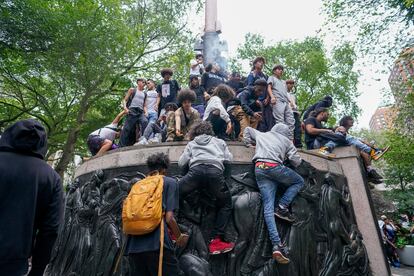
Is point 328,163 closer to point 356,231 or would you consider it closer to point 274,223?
point 356,231

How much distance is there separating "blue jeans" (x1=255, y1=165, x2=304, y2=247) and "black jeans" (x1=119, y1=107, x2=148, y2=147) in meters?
3.74

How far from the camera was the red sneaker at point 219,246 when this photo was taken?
488 centimetres

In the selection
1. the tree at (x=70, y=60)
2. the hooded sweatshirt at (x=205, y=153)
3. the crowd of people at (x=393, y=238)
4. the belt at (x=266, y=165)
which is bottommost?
the crowd of people at (x=393, y=238)

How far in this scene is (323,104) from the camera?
8.45 metres

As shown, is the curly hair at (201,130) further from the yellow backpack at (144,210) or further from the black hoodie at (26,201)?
the black hoodie at (26,201)

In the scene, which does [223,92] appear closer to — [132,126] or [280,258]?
[132,126]

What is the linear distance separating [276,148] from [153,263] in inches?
109

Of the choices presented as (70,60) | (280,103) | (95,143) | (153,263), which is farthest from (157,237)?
(70,60)

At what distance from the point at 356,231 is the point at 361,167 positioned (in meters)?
1.46

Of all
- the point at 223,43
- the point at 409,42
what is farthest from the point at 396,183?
the point at 223,43

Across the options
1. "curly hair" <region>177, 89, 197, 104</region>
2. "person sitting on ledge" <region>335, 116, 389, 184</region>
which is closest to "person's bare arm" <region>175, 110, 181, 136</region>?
"curly hair" <region>177, 89, 197, 104</region>

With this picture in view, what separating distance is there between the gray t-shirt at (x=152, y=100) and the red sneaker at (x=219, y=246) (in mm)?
4627

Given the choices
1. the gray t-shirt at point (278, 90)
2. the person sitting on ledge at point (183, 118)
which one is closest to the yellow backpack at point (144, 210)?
the person sitting on ledge at point (183, 118)

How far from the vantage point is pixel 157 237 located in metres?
3.33
